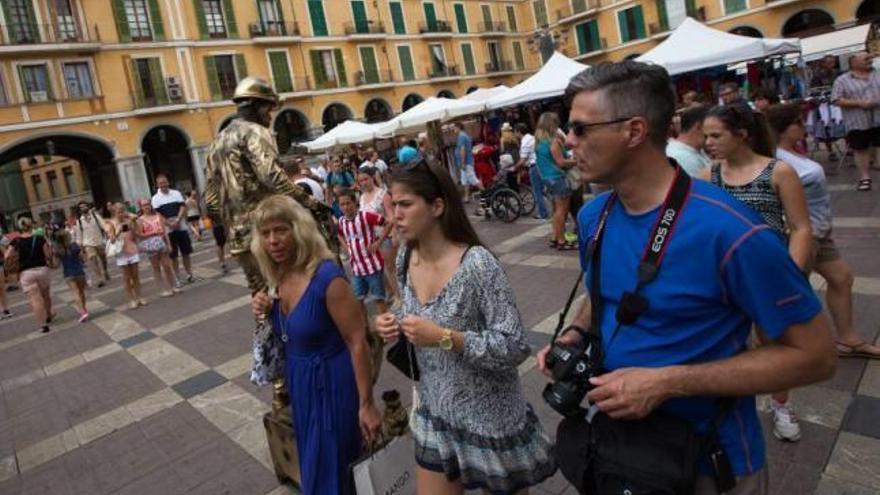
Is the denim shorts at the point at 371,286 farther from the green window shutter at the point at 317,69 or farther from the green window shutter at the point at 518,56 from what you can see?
the green window shutter at the point at 518,56

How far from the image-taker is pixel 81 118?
24.2 meters

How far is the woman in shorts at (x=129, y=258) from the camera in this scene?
863 cm

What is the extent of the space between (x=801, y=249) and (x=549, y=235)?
5.96m

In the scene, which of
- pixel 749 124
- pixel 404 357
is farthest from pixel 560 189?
pixel 404 357

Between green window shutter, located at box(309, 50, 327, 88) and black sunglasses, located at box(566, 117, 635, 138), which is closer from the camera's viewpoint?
black sunglasses, located at box(566, 117, 635, 138)

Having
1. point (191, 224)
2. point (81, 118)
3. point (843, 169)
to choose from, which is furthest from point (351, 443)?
point (81, 118)

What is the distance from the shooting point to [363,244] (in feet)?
18.6

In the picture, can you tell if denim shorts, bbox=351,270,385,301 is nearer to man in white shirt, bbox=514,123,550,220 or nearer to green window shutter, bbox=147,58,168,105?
man in white shirt, bbox=514,123,550,220

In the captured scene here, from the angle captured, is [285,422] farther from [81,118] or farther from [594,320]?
[81,118]

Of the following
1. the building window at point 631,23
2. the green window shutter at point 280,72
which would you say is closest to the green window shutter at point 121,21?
the green window shutter at point 280,72

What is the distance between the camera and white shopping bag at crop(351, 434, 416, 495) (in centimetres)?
A: 212

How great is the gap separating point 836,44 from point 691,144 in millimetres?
16774

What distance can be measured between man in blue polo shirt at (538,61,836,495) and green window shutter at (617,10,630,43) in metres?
39.0

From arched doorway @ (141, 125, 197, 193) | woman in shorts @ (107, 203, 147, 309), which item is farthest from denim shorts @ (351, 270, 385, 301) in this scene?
arched doorway @ (141, 125, 197, 193)
